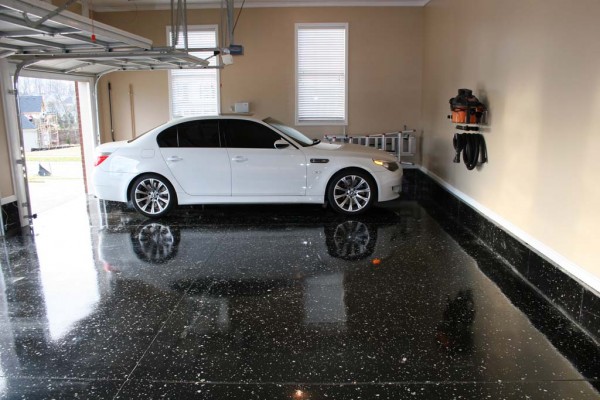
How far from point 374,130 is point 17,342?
8.20 metres

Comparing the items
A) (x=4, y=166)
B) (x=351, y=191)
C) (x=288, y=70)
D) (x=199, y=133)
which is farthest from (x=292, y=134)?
(x=4, y=166)

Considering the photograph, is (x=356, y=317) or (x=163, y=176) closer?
(x=356, y=317)

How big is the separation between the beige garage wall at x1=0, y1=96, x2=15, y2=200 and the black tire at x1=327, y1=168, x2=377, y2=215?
454 centimetres

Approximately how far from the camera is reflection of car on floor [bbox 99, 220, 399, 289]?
5.07m

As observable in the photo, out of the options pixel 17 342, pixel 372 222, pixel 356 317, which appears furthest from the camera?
pixel 372 222

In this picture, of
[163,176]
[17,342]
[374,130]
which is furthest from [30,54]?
[374,130]

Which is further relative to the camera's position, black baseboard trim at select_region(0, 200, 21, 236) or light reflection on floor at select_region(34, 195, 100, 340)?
black baseboard trim at select_region(0, 200, 21, 236)

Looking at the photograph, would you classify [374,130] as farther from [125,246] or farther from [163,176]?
[125,246]

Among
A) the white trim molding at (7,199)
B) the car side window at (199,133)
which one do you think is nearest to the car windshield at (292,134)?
the car side window at (199,133)

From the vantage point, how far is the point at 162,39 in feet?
33.8

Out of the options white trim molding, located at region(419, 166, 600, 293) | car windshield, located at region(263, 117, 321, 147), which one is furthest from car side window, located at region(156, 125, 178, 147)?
white trim molding, located at region(419, 166, 600, 293)

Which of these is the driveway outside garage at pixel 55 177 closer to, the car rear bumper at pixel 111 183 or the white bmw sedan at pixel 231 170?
the car rear bumper at pixel 111 183

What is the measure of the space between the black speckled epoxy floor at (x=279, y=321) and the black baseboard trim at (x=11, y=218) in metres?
0.46

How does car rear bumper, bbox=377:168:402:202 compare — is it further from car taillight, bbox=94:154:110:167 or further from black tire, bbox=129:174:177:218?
car taillight, bbox=94:154:110:167
